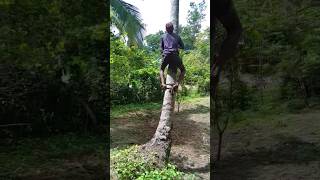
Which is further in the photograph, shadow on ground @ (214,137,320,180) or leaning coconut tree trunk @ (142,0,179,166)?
shadow on ground @ (214,137,320,180)

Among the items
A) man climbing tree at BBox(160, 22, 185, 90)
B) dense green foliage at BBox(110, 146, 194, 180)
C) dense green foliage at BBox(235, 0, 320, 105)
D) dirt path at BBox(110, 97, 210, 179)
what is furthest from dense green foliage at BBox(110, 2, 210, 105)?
dense green foliage at BBox(235, 0, 320, 105)

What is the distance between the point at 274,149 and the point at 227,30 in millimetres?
1501

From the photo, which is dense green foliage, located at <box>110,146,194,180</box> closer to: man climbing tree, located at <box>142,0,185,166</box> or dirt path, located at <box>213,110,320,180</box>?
man climbing tree, located at <box>142,0,185,166</box>

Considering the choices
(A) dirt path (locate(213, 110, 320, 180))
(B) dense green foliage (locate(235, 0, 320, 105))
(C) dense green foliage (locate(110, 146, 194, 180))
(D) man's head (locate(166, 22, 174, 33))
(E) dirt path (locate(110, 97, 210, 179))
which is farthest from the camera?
(B) dense green foliage (locate(235, 0, 320, 105))

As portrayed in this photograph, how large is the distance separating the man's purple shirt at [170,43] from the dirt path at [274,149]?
1296mm

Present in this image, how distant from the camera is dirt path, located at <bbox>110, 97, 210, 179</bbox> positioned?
5105 mm

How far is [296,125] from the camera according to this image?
19.0 ft

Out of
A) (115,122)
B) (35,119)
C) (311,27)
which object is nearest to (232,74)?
(311,27)

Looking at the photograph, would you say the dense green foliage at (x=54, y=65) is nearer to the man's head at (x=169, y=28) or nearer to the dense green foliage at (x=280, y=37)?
the man's head at (x=169, y=28)

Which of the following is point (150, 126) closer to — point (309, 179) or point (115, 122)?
point (115, 122)

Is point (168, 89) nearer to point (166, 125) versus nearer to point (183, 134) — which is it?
point (166, 125)

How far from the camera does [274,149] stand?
5.58 meters

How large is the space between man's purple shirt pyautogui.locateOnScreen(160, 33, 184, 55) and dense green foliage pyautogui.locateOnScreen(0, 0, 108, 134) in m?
1.09

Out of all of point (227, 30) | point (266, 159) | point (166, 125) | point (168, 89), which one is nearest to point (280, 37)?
point (227, 30)
